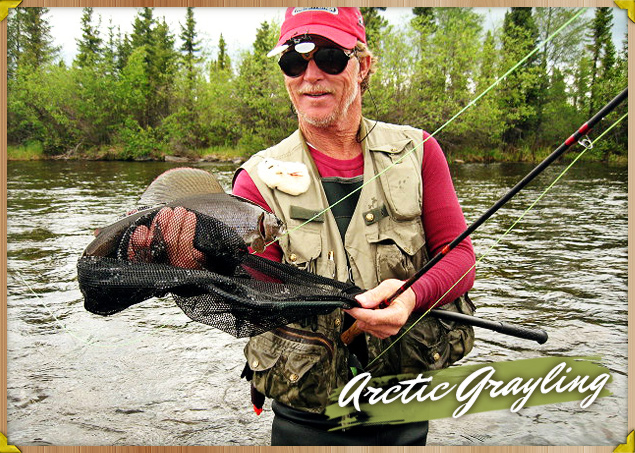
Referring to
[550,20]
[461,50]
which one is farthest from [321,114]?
[461,50]

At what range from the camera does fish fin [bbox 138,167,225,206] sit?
2.00 meters

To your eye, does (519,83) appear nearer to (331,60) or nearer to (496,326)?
(331,60)

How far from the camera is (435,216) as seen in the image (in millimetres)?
2238

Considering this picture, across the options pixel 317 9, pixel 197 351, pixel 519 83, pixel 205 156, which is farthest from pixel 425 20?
pixel 317 9

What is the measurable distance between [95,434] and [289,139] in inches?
96.4

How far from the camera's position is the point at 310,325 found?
2127 mm

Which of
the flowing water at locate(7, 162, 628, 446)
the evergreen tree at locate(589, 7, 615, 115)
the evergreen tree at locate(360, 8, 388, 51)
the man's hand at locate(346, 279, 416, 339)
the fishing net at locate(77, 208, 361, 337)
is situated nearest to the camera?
the fishing net at locate(77, 208, 361, 337)

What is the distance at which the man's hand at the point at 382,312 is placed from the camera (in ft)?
6.32

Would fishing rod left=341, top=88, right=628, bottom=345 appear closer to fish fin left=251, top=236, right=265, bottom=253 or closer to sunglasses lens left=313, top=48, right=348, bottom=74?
fish fin left=251, top=236, right=265, bottom=253

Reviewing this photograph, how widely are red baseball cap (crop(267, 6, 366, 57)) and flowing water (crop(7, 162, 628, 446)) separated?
2.37 metres

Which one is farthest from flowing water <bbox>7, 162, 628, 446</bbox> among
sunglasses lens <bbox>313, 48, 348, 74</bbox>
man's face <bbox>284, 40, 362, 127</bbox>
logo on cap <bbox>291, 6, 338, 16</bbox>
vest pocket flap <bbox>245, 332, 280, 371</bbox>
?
logo on cap <bbox>291, 6, 338, 16</bbox>

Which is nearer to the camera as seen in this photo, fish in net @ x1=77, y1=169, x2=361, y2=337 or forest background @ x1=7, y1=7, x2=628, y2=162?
fish in net @ x1=77, y1=169, x2=361, y2=337

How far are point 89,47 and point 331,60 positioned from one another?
39668mm

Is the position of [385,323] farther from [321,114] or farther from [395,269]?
[321,114]
